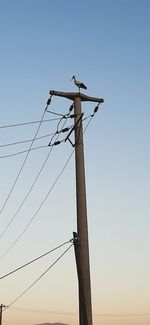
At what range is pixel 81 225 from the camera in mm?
11211

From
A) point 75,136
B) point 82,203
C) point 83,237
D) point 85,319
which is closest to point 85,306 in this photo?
point 85,319

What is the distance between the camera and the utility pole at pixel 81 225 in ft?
33.1

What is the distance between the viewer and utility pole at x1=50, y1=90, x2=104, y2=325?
1010 centimetres

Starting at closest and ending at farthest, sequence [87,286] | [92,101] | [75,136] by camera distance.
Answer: [87,286] → [75,136] → [92,101]

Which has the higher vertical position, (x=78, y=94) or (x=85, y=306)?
(x=78, y=94)

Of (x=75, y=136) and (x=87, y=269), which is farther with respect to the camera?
(x=75, y=136)

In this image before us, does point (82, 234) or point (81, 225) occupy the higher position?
point (81, 225)

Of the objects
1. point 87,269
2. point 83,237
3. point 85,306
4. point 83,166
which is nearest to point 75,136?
point 83,166

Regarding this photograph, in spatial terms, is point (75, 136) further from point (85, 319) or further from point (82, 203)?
point (85, 319)

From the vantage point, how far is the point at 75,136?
1267 cm

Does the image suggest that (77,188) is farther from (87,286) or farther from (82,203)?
(87,286)

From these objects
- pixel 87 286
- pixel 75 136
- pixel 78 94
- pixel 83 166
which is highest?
pixel 78 94

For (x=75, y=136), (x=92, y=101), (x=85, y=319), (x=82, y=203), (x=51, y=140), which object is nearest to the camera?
(x=85, y=319)

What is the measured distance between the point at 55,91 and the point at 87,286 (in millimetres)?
5736
